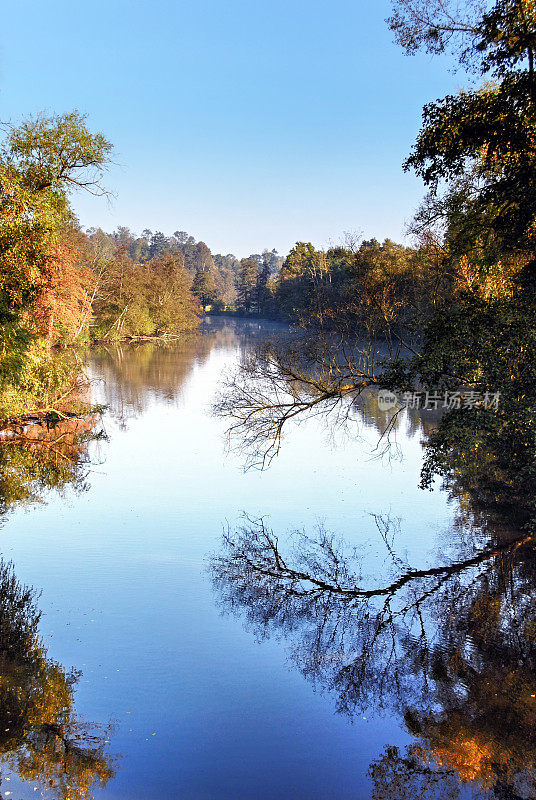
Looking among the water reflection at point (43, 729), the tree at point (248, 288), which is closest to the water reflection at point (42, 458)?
the water reflection at point (43, 729)

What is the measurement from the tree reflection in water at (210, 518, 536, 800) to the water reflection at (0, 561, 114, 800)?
224 cm

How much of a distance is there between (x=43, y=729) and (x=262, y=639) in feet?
8.40

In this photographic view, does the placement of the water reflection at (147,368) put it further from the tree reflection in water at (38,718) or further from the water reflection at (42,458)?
Answer: the tree reflection in water at (38,718)

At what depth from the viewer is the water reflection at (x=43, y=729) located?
15.7ft

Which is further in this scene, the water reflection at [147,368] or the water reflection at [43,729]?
the water reflection at [147,368]

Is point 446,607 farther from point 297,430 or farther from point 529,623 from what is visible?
point 297,430

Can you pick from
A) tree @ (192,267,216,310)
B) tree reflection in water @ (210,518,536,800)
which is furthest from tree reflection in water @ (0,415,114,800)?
tree @ (192,267,216,310)

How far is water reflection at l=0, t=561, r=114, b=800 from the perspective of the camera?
478 cm

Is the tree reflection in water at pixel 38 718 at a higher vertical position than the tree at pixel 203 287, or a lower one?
lower

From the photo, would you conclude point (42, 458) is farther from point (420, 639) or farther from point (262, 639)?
point (420, 639)

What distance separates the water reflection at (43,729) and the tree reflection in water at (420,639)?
2242 mm

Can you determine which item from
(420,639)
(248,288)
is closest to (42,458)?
(420,639)

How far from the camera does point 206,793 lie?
4719 millimetres

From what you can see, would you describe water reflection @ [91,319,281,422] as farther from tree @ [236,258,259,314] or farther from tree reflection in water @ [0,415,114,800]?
tree @ [236,258,259,314]
